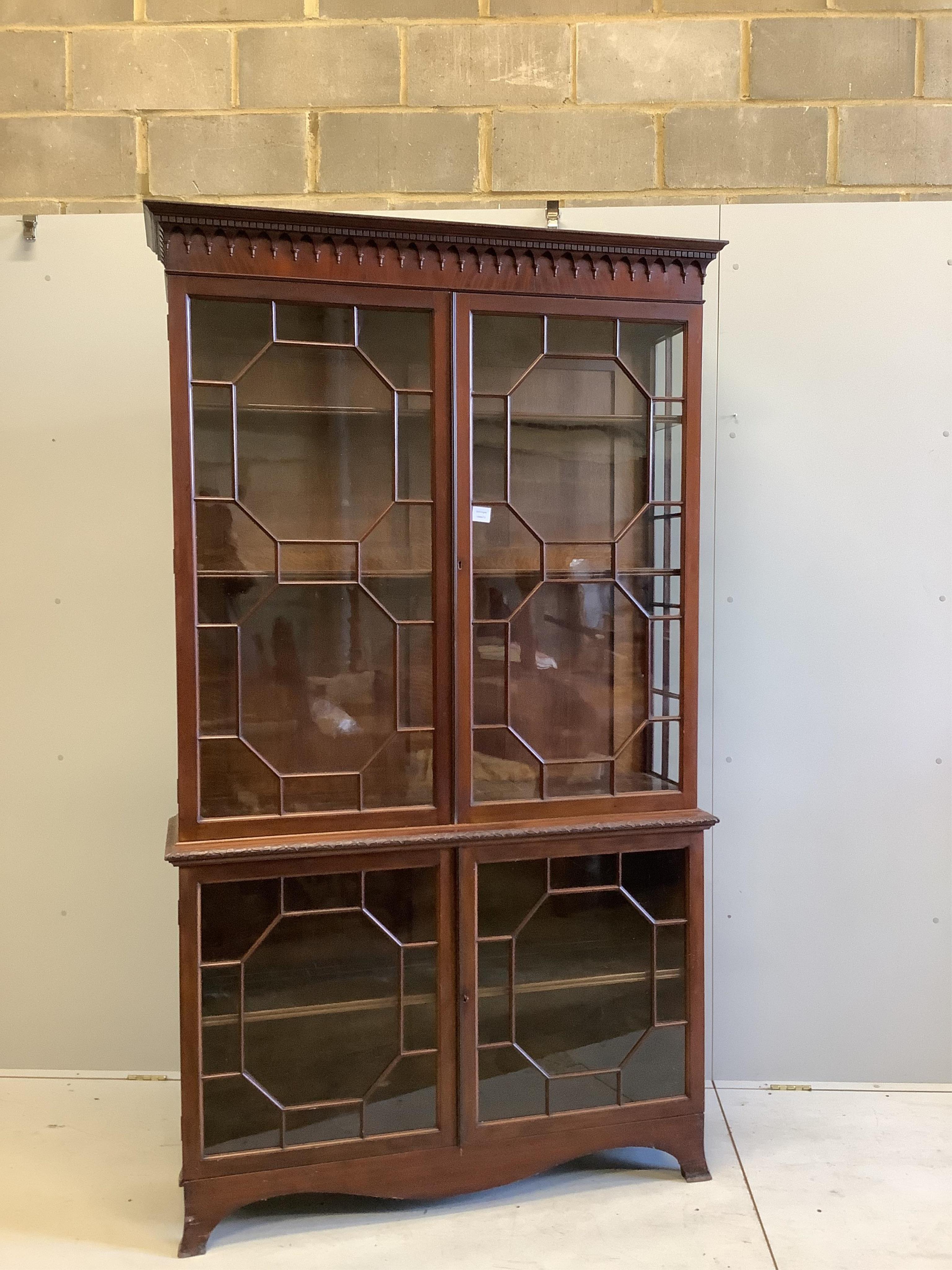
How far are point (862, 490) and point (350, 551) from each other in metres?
1.36

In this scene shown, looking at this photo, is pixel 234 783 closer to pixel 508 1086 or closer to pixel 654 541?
pixel 508 1086

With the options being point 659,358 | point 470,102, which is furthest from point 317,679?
point 470,102

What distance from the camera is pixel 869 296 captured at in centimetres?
242

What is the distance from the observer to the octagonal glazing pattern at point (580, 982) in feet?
6.67

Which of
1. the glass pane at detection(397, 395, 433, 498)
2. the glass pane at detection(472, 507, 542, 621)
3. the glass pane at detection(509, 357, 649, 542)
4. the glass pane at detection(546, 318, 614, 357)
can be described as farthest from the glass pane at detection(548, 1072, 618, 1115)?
the glass pane at detection(546, 318, 614, 357)

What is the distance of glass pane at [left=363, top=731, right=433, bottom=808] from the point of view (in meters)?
1.99

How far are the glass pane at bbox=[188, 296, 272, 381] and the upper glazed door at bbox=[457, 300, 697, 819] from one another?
0.41m

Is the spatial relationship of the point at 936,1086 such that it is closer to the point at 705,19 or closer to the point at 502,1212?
the point at 502,1212

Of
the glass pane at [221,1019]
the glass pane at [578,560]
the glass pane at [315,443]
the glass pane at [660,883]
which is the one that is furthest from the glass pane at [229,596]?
the glass pane at [660,883]

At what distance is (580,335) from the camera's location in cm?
202

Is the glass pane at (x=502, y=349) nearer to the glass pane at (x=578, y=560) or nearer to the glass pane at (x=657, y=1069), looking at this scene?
the glass pane at (x=578, y=560)

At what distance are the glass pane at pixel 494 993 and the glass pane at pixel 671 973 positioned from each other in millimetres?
338

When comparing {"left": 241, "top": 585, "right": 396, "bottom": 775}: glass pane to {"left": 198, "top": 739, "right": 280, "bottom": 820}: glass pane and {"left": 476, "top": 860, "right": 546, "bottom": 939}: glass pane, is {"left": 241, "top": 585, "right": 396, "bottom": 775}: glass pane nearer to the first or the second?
{"left": 198, "top": 739, "right": 280, "bottom": 820}: glass pane

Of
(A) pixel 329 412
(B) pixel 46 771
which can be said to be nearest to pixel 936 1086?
(A) pixel 329 412
